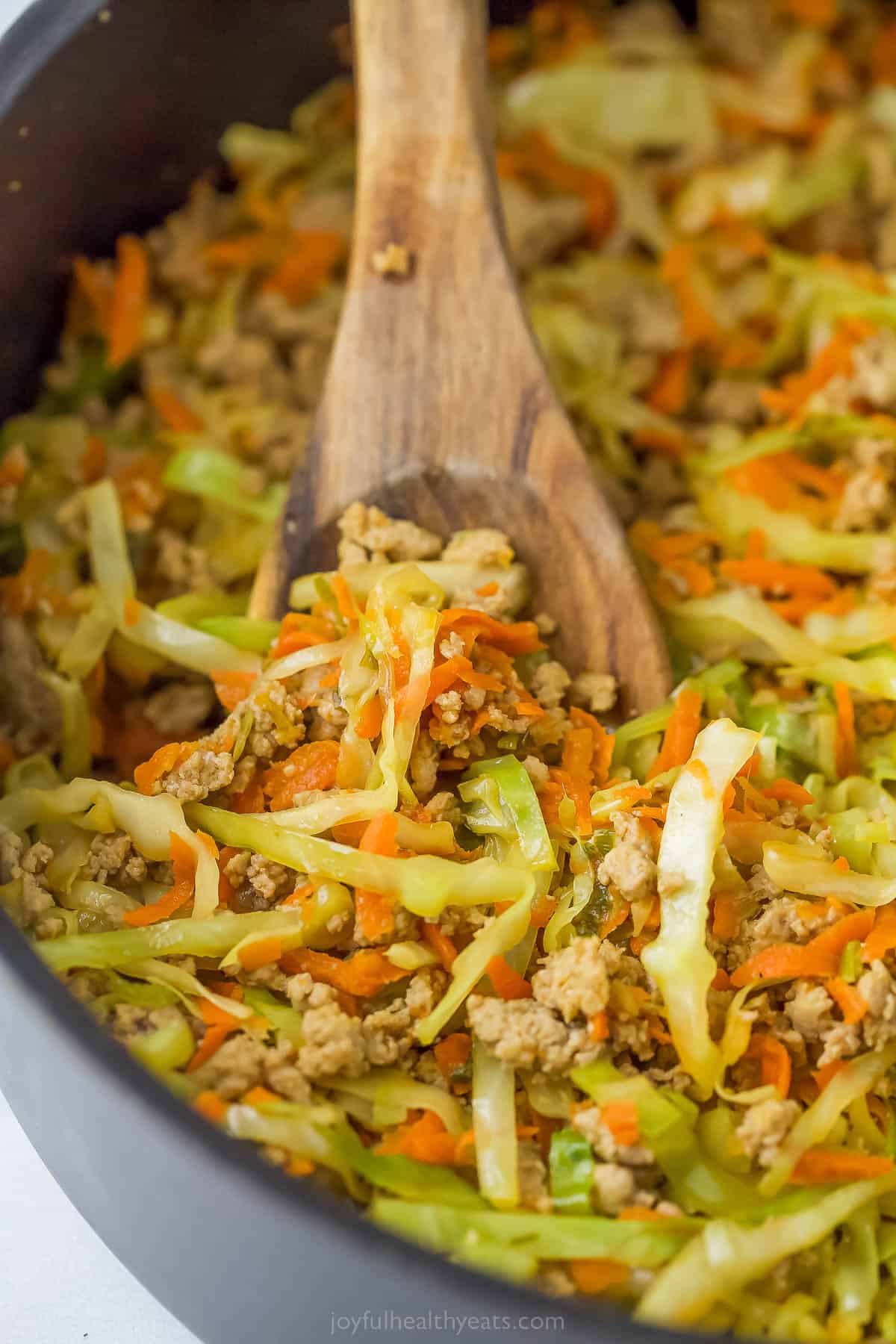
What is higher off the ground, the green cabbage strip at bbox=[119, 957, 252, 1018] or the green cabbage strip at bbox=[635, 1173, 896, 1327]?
the green cabbage strip at bbox=[119, 957, 252, 1018]

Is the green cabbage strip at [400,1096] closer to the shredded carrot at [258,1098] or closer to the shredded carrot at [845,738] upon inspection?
the shredded carrot at [258,1098]

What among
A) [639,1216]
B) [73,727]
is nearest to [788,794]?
[639,1216]

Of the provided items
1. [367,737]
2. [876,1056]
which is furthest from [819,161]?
[876,1056]

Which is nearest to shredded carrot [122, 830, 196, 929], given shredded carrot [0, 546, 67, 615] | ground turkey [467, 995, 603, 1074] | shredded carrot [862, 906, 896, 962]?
ground turkey [467, 995, 603, 1074]

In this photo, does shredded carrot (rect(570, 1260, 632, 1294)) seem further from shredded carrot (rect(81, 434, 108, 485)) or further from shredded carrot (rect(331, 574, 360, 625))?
shredded carrot (rect(81, 434, 108, 485))

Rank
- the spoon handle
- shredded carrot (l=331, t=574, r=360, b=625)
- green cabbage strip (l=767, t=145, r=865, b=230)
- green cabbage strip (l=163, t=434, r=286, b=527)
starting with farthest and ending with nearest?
green cabbage strip (l=767, t=145, r=865, b=230), green cabbage strip (l=163, t=434, r=286, b=527), the spoon handle, shredded carrot (l=331, t=574, r=360, b=625)

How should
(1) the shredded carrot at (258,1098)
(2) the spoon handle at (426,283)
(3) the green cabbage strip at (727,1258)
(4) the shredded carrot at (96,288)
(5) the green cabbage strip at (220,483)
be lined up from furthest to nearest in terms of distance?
(4) the shredded carrot at (96,288) → (5) the green cabbage strip at (220,483) → (2) the spoon handle at (426,283) → (1) the shredded carrot at (258,1098) → (3) the green cabbage strip at (727,1258)

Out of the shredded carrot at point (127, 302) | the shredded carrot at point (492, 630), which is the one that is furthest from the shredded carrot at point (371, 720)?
the shredded carrot at point (127, 302)
